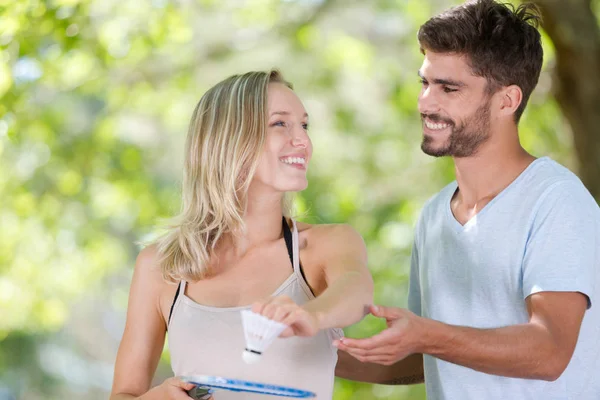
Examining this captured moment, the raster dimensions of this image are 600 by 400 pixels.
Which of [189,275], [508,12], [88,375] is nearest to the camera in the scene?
[189,275]

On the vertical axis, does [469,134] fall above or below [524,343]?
above

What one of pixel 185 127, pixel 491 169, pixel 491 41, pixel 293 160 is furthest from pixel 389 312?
pixel 185 127

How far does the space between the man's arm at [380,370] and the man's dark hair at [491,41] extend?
83 cm

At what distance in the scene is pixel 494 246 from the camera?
8.40 ft

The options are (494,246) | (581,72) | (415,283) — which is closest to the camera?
(494,246)

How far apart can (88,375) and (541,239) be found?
14855 millimetres

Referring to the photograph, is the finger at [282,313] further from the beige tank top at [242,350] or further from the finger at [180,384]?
the beige tank top at [242,350]

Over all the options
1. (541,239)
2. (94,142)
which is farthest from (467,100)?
(94,142)

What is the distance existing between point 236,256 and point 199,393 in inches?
20.5

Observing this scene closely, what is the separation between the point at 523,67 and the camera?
109 inches

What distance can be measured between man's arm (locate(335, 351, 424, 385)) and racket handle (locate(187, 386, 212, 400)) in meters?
0.61

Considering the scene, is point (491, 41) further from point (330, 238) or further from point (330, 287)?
point (330, 287)

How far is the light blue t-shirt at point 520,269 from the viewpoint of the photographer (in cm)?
240

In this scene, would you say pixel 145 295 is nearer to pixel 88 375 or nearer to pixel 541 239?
pixel 541 239
